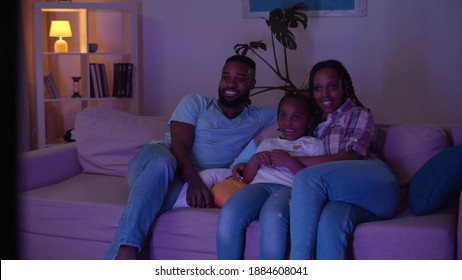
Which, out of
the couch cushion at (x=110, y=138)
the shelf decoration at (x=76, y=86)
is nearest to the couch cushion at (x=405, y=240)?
the couch cushion at (x=110, y=138)

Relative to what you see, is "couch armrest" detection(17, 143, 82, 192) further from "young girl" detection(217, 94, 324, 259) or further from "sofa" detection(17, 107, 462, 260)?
"young girl" detection(217, 94, 324, 259)

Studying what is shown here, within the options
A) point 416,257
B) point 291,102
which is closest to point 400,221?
point 416,257

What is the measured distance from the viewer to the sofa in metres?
1.83

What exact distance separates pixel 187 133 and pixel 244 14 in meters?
2.18

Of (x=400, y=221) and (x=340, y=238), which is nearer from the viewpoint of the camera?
(x=340, y=238)

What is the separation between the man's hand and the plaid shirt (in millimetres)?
473

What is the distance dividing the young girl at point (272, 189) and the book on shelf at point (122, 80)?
225 centimetres

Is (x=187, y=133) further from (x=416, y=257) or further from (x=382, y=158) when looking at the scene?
(x=416, y=257)

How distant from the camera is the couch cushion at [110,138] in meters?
2.65

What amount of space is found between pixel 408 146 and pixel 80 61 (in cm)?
307

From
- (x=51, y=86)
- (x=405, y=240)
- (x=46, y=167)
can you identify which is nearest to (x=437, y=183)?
(x=405, y=240)

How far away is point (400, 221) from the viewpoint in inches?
74.2

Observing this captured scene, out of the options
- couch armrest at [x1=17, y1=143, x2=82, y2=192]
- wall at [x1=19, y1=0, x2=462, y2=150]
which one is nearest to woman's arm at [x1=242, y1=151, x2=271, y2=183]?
couch armrest at [x1=17, y1=143, x2=82, y2=192]

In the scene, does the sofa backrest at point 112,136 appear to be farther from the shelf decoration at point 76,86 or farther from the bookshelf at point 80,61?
the shelf decoration at point 76,86
